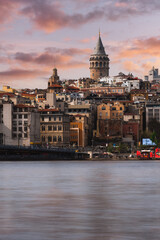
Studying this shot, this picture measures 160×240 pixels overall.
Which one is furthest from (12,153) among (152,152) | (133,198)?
(133,198)

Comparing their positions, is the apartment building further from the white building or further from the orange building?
the orange building

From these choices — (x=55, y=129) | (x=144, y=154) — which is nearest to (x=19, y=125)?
(x=55, y=129)

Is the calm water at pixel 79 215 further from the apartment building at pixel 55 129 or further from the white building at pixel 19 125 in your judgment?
the apartment building at pixel 55 129

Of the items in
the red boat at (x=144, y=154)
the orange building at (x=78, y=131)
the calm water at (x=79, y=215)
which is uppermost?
the orange building at (x=78, y=131)

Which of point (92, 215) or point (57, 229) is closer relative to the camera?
point (57, 229)

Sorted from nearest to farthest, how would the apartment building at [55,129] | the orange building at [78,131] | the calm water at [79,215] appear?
the calm water at [79,215]
the apartment building at [55,129]
the orange building at [78,131]

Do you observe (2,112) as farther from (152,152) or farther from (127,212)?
(127,212)

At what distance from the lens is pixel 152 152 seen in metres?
186

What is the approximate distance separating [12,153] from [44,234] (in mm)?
135178

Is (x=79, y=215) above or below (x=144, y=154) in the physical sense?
below

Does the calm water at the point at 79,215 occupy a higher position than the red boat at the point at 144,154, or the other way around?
the red boat at the point at 144,154

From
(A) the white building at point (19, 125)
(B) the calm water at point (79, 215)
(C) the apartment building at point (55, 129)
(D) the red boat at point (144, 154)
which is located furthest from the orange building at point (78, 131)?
(B) the calm water at point (79, 215)

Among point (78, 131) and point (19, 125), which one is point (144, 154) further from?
point (19, 125)

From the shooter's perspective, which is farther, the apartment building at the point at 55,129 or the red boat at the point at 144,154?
the apartment building at the point at 55,129
